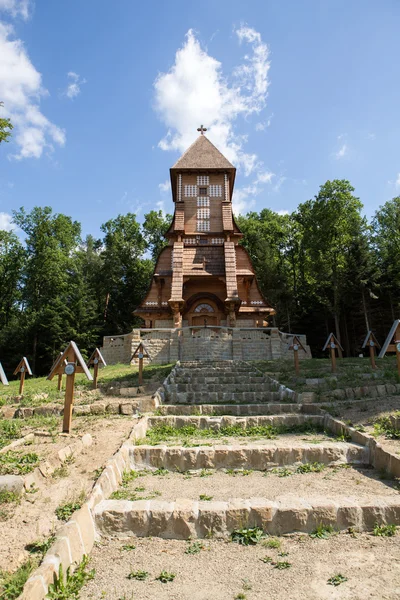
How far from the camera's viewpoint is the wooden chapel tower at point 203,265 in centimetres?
2912

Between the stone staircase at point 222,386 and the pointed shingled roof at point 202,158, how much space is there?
70.6ft

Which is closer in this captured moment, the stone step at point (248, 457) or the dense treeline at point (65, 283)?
the stone step at point (248, 457)

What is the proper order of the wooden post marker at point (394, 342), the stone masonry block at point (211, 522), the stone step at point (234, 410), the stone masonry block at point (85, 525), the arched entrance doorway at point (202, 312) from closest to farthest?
the stone masonry block at point (85, 525), the stone masonry block at point (211, 522), the stone step at point (234, 410), the wooden post marker at point (394, 342), the arched entrance doorway at point (202, 312)

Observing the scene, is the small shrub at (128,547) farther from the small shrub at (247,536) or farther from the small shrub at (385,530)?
the small shrub at (385,530)

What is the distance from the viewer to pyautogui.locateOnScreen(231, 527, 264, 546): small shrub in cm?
423

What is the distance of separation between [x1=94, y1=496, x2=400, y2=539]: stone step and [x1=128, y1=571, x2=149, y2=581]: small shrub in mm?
754

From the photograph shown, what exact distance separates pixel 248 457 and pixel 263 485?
0.87 metres

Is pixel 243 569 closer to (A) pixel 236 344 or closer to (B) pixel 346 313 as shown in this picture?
(A) pixel 236 344

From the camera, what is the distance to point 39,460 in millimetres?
5805

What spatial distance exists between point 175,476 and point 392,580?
3506 mm

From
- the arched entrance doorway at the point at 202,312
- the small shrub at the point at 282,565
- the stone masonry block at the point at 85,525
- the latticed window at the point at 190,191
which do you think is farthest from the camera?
the latticed window at the point at 190,191

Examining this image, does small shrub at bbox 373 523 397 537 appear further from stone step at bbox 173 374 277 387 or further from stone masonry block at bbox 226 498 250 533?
Result: stone step at bbox 173 374 277 387

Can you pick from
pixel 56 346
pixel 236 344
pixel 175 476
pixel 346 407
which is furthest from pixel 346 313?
pixel 175 476

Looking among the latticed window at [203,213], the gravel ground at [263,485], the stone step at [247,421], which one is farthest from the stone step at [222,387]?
the latticed window at [203,213]
